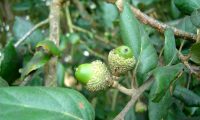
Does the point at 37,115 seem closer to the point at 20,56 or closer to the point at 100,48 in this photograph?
the point at 20,56

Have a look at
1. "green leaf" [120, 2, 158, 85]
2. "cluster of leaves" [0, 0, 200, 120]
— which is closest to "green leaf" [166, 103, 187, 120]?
"cluster of leaves" [0, 0, 200, 120]

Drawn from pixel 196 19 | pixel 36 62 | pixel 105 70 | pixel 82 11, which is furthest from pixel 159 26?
pixel 82 11

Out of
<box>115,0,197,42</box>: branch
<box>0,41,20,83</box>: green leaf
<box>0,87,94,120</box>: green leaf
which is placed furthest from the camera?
<box>0,41,20,83</box>: green leaf

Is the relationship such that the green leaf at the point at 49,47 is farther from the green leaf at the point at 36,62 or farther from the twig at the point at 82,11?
the twig at the point at 82,11

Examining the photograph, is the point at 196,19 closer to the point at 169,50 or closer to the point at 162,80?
the point at 169,50

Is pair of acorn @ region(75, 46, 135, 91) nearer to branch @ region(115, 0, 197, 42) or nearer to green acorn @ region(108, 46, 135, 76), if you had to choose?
green acorn @ region(108, 46, 135, 76)

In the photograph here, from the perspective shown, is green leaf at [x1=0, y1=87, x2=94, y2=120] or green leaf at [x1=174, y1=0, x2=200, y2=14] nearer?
green leaf at [x1=0, y1=87, x2=94, y2=120]

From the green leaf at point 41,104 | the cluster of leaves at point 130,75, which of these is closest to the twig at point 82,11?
the cluster of leaves at point 130,75
